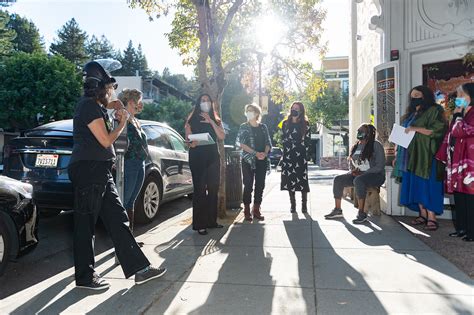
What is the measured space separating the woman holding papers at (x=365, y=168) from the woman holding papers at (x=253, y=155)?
1183 millimetres

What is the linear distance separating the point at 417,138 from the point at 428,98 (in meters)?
0.59

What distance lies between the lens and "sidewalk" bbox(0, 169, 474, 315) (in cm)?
306

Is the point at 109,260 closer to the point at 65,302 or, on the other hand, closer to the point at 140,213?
the point at 65,302

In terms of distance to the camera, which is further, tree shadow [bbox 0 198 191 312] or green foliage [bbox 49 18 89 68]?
green foliage [bbox 49 18 89 68]

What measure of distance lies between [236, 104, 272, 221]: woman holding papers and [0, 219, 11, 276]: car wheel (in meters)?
3.47

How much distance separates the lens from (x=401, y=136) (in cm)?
570

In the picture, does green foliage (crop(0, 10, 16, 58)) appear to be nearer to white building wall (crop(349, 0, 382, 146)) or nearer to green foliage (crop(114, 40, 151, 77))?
white building wall (crop(349, 0, 382, 146))

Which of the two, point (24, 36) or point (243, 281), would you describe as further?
point (24, 36)

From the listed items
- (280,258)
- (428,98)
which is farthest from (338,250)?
(428,98)

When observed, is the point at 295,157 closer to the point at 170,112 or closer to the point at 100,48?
the point at 170,112

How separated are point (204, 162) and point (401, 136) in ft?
9.13

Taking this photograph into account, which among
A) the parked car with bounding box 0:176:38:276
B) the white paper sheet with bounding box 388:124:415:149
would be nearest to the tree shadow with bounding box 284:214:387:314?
the white paper sheet with bounding box 388:124:415:149

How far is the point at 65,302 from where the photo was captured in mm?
3203

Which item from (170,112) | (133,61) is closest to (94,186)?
(170,112)
